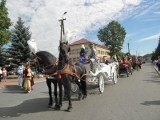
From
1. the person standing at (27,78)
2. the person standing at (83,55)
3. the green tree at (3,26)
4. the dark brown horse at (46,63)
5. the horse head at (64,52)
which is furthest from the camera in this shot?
the green tree at (3,26)

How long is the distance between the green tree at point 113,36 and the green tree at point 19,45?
57077 millimetres

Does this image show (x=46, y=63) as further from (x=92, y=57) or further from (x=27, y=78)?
(x=27, y=78)

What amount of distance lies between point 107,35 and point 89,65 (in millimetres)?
80964

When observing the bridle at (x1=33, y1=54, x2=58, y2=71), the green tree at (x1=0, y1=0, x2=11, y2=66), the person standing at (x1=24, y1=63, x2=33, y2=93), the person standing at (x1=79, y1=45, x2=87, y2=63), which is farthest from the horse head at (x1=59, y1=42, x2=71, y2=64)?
the green tree at (x1=0, y1=0, x2=11, y2=66)

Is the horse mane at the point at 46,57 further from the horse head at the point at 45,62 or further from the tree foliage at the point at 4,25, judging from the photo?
the tree foliage at the point at 4,25

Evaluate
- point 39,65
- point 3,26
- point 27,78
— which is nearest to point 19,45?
point 3,26

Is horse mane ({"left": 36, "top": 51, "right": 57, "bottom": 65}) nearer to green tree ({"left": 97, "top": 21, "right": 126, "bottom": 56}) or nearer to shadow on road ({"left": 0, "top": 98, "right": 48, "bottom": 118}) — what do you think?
shadow on road ({"left": 0, "top": 98, "right": 48, "bottom": 118})

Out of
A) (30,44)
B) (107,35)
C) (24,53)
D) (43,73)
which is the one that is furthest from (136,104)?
(107,35)

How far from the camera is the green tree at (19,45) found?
36.6 meters

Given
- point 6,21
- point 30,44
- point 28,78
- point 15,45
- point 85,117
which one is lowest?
point 85,117

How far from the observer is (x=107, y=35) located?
3684 inches

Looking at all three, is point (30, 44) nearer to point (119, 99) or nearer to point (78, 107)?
point (78, 107)

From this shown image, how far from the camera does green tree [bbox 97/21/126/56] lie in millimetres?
92875

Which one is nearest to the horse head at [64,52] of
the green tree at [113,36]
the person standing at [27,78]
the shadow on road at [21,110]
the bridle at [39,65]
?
the bridle at [39,65]
